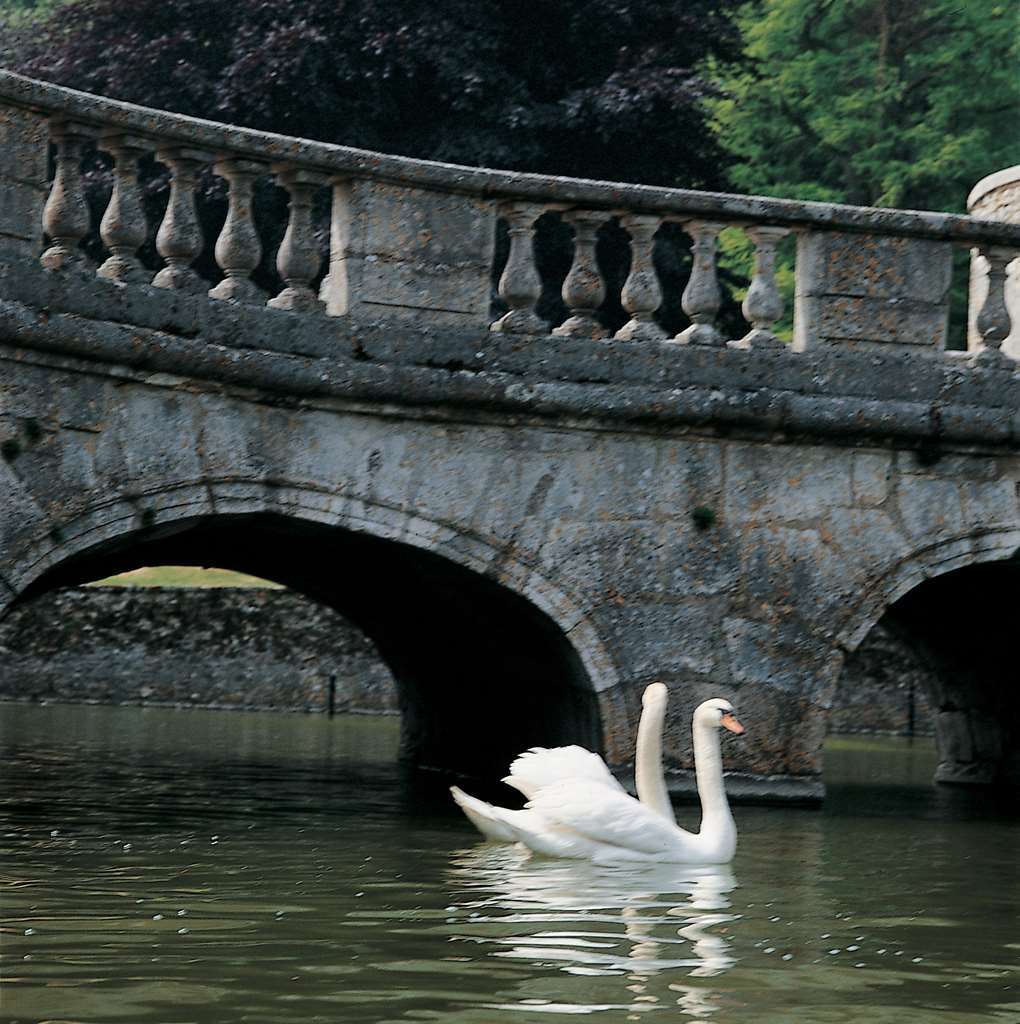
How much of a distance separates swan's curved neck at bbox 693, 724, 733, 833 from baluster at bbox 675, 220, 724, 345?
2.09 metres

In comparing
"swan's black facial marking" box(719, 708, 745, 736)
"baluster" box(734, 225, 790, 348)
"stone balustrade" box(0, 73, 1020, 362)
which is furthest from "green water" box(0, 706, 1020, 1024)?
"stone balustrade" box(0, 73, 1020, 362)

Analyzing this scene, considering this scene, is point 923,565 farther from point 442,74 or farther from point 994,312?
point 442,74

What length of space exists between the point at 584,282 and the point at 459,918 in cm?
413

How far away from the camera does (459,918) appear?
6891mm

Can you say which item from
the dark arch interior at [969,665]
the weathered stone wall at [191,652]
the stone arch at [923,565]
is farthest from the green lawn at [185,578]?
the stone arch at [923,565]

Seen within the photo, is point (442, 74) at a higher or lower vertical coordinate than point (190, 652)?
higher

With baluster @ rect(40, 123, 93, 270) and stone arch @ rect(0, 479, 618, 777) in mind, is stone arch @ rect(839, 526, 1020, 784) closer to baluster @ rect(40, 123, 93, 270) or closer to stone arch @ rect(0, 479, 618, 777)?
stone arch @ rect(0, 479, 618, 777)

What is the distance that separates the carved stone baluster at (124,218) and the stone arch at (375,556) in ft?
3.26

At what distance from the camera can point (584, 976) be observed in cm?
589

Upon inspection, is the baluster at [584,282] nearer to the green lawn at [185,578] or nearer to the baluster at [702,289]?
the baluster at [702,289]

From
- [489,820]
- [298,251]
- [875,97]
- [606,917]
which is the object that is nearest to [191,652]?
[875,97]

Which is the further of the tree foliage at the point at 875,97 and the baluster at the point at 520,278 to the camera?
the tree foliage at the point at 875,97

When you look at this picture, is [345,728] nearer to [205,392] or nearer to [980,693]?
[980,693]

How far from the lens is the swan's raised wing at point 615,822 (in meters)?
8.55
